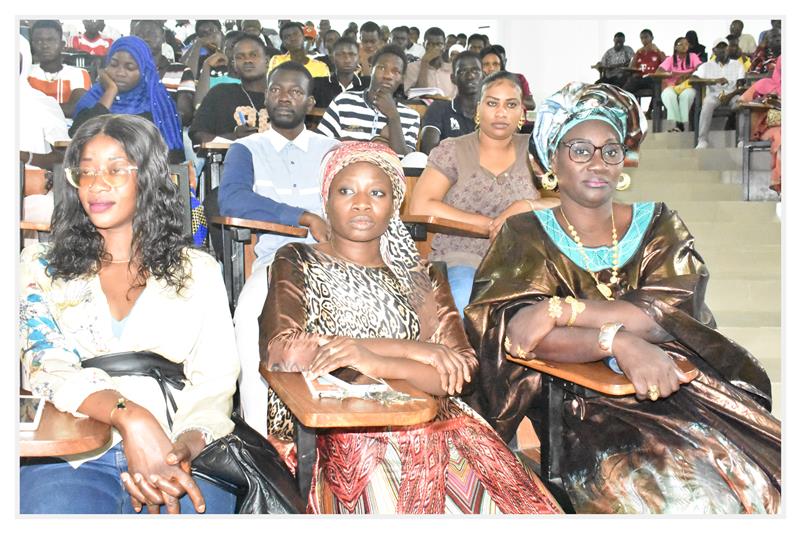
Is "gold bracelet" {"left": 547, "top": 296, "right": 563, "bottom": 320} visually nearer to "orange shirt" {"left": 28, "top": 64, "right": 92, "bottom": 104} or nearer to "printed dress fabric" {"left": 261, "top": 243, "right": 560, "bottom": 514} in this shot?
"printed dress fabric" {"left": 261, "top": 243, "right": 560, "bottom": 514}

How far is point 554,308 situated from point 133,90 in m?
3.12

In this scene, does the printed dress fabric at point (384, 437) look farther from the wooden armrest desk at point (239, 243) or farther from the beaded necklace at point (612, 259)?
the wooden armrest desk at point (239, 243)

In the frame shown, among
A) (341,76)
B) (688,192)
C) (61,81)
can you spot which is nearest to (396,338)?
(61,81)

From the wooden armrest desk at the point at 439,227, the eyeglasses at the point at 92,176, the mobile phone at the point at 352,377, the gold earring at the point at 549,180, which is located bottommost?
the mobile phone at the point at 352,377

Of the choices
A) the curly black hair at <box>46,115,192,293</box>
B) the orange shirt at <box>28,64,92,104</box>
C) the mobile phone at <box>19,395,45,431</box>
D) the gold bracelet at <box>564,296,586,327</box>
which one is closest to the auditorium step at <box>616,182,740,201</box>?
the orange shirt at <box>28,64,92,104</box>

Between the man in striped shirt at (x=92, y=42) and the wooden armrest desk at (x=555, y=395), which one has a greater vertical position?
the man in striped shirt at (x=92, y=42)

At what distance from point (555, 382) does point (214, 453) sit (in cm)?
104

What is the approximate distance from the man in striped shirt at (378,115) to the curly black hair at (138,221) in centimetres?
249

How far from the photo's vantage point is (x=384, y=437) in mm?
2566

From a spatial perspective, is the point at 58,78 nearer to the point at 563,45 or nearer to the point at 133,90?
the point at 133,90

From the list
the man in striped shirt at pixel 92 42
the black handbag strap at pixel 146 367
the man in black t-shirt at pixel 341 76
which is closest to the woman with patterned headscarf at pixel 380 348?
the black handbag strap at pixel 146 367

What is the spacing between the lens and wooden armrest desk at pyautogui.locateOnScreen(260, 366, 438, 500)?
2.13 meters

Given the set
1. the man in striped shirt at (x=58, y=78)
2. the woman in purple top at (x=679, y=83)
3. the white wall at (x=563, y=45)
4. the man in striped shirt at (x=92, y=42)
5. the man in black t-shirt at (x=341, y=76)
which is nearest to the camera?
the man in striped shirt at (x=92, y=42)

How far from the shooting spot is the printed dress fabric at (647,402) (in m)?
2.73
